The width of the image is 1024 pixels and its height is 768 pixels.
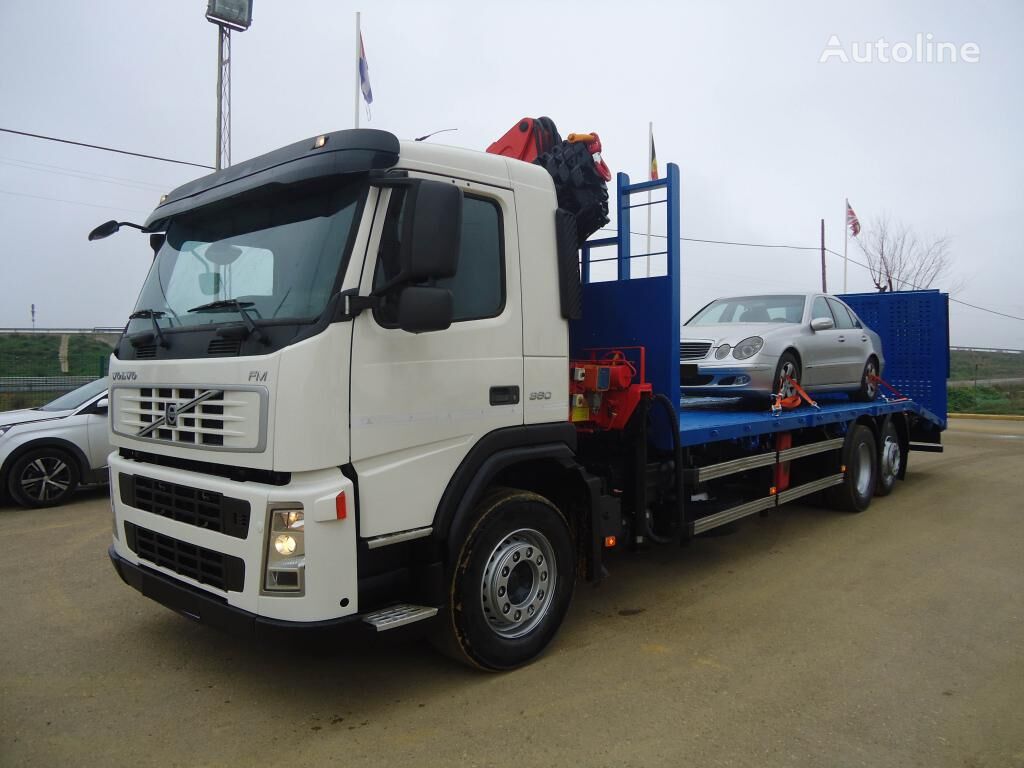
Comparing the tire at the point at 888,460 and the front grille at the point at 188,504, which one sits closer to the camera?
the front grille at the point at 188,504

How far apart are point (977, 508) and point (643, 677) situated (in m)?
6.24

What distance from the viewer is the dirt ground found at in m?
3.15

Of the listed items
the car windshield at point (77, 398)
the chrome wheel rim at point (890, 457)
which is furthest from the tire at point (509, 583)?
the car windshield at point (77, 398)

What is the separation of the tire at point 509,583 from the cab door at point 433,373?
357 millimetres

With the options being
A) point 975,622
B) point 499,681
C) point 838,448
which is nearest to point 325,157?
point 499,681

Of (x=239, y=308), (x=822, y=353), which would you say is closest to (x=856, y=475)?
(x=822, y=353)

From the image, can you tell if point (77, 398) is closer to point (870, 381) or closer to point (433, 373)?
point (433, 373)

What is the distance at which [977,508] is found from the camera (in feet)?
26.7

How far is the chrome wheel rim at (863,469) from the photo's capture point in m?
7.98

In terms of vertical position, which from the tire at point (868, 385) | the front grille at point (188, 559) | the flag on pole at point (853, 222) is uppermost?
the flag on pole at point (853, 222)

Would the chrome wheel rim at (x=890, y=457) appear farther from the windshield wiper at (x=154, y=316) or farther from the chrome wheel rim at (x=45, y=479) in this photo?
the chrome wheel rim at (x=45, y=479)

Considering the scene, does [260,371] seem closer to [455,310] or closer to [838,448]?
[455,310]

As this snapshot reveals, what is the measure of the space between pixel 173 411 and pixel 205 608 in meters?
0.94

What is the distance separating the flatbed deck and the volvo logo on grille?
9.81ft
